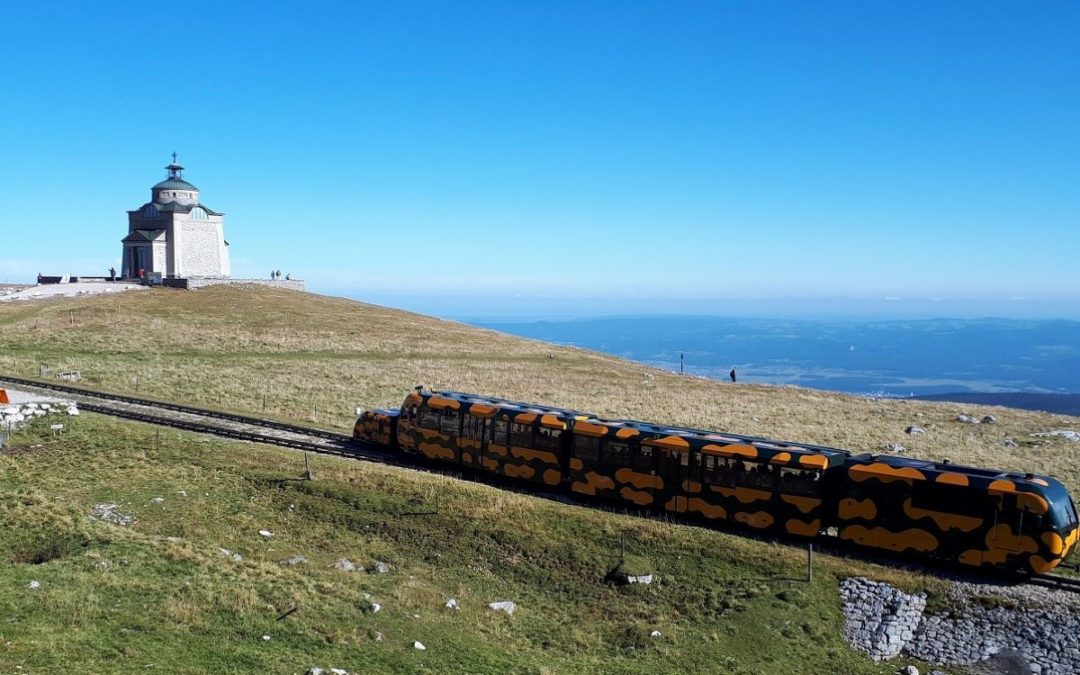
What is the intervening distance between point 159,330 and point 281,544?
60.2m

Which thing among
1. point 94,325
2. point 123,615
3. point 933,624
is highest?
point 94,325

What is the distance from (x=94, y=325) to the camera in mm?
75312

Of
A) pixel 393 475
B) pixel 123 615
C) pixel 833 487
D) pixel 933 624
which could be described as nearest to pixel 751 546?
pixel 833 487

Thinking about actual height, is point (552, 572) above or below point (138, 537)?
below

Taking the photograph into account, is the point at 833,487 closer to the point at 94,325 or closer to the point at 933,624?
the point at 933,624

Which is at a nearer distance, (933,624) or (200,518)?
(933,624)

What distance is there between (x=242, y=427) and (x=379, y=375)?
75.7ft

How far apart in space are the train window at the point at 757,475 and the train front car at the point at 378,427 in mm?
17627

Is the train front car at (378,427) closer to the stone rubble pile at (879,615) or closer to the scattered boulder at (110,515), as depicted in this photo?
the scattered boulder at (110,515)

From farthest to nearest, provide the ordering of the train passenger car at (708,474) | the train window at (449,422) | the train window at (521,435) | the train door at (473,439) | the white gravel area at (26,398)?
the white gravel area at (26,398) < the train window at (449,422) < the train door at (473,439) < the train window at (521,435) < the train passenger car at (708,474)

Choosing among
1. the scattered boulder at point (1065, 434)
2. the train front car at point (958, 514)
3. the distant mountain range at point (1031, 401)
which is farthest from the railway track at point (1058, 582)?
the distant mountain range at point (1031, 401)

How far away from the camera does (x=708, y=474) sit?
2642 centimetres

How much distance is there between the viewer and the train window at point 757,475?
25266 millimetres

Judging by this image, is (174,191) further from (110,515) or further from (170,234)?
(110,515)
